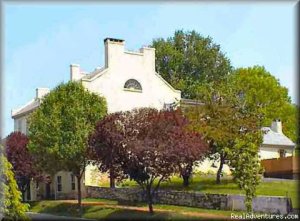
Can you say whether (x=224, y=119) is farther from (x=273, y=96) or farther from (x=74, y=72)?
(x=273, y=96)

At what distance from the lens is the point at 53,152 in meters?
36.6

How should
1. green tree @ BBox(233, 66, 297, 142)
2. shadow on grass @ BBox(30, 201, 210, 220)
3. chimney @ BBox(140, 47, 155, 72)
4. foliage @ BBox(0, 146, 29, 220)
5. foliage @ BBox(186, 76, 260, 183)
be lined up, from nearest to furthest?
foliage @ BBox(0, 146, 29, 220)
shadow on grass @ BBox(30, 201, 210, 220)
foliage @ BBox(186, 76, 260, 183)
chimney @ BBox(140, 47, 155, 72)
green tree @ BBox(233, 66, 297, 142)

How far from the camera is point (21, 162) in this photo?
42.2m

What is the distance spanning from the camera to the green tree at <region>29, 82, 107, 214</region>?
Result: 36.4 meters

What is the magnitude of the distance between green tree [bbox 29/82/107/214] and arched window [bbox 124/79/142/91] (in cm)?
759

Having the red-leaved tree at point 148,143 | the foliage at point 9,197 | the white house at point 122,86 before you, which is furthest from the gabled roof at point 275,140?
the foliage at point 9,197

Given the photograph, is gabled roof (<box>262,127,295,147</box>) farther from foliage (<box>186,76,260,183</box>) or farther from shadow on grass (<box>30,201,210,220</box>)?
shadow on grass (<box>30,201,210,220</box>)

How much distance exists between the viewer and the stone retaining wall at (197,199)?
86.8ft

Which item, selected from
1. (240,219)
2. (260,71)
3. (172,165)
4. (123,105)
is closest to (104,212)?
(172,165)

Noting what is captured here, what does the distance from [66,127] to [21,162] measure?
6.61 m

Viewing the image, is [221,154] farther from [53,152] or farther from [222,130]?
[53,152]

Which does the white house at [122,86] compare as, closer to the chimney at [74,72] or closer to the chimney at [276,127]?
the chimney at [74,72]

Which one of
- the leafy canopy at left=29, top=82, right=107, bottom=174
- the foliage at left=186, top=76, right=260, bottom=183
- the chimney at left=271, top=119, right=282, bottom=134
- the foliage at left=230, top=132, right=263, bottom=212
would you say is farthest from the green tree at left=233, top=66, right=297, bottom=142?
the foliage at left=230, top=132, right=263, bottom=212

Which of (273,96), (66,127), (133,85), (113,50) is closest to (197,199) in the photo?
(66,127)
